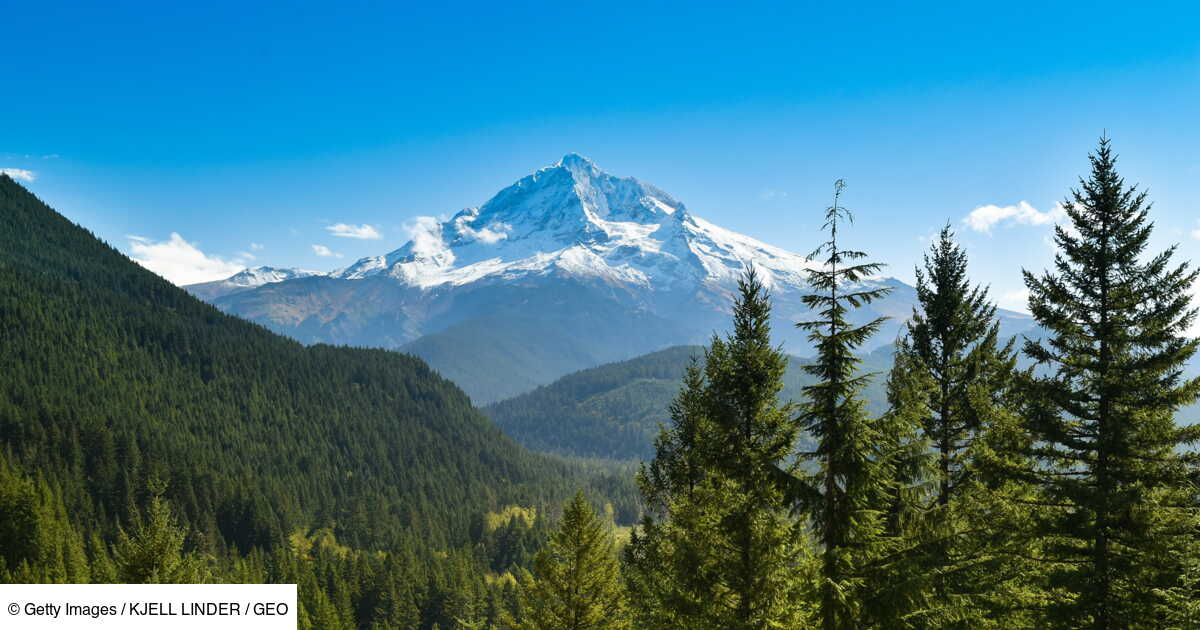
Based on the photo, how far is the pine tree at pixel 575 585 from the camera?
24.3 metres

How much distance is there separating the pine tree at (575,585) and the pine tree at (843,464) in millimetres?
11127

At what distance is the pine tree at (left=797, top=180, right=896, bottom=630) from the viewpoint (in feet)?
48.2

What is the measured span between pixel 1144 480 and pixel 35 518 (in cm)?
9855

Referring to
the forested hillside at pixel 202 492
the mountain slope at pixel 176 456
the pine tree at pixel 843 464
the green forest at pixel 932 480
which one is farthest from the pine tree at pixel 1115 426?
the mountain slope at pixel 176 456

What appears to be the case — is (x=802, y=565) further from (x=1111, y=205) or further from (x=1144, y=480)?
(x=1111, y=205)

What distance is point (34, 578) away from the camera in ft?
197

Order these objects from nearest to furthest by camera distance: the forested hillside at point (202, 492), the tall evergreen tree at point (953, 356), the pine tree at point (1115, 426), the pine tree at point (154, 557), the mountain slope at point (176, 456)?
the pine tree at point (1115, 426), the tall evergreen tree at point (953, 356), the pine tree at point (154, 557), the forested hillside at point (202, 492), the mountain slope at point (176, 456)

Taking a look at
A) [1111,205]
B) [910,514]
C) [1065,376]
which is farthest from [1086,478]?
[1111,205]

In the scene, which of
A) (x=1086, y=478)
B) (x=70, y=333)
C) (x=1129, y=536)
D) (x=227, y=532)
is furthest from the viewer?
(x=70, y=333)

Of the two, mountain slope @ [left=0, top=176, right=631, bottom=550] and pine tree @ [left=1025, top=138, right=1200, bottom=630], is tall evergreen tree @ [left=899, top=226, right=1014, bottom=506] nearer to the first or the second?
pine tree @ [left=1025, top=138, right=1200, bottom=630]

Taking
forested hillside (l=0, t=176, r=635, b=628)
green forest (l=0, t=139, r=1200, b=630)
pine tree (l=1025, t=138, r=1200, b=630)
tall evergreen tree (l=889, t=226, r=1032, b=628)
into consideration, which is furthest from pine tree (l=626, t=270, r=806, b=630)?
forested hillside (l=0, t=176, r=635, b=628)

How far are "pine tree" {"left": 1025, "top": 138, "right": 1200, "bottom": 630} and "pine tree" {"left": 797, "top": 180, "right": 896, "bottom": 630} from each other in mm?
4242

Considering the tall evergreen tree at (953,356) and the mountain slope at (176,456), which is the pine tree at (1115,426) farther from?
the mountain slope at (176,456)

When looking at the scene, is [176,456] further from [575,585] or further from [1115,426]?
[1115,426]
